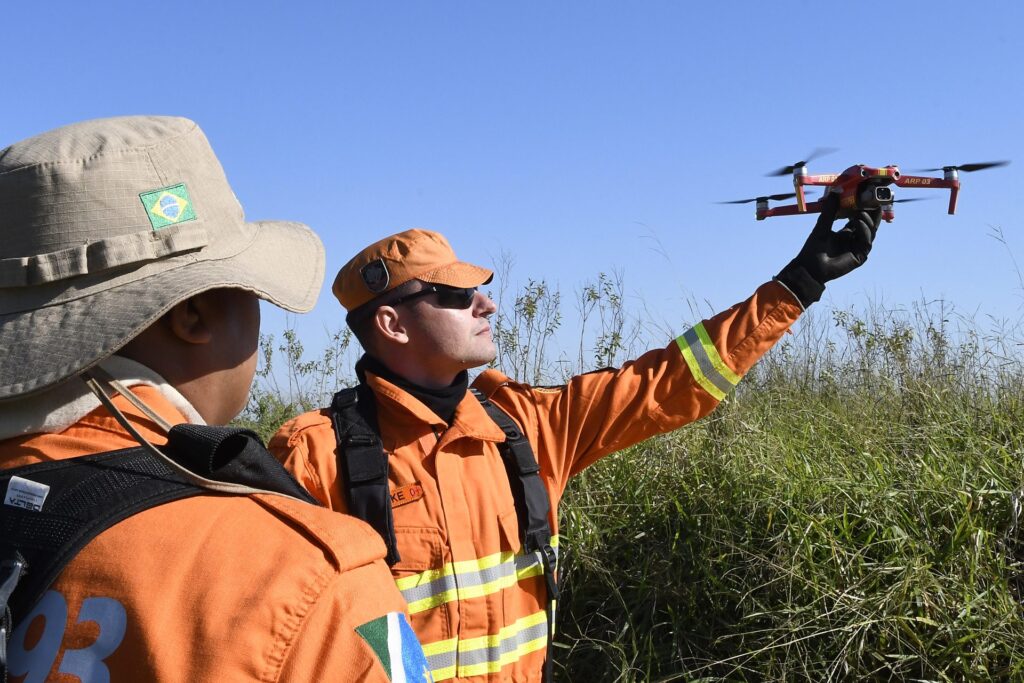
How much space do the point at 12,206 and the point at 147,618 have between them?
0.64 m

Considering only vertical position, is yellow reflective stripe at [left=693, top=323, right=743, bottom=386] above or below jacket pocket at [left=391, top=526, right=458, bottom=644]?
above

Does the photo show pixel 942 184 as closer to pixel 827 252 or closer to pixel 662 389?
pixel 827 252

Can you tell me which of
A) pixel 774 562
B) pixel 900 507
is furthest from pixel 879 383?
pixel 774 562

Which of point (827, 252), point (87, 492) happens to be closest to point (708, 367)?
point (827, 252)

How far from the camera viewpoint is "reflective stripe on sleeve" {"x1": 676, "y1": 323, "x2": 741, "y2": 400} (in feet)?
10.7

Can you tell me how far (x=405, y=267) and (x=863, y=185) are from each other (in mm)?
1776

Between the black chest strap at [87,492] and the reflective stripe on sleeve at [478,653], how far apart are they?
191cm

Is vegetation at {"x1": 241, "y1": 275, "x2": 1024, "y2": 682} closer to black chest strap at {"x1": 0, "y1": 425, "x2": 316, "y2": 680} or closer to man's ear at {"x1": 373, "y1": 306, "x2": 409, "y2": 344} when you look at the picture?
man's ear at {"x1": 373, "y1": 306, "x2": 409, "y2": 344}

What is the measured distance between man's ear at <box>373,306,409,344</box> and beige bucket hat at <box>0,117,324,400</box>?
2.13 meters

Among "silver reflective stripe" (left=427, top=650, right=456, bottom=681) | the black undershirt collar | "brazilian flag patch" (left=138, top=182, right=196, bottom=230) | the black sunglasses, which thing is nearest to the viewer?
"brazilian flag patch" (left=138, top=182, right=196, bottom=230)

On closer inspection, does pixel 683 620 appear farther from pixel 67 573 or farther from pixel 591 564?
pixel 67 573

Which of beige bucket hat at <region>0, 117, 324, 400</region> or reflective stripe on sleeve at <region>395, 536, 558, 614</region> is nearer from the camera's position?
beige bucket hat at <region>0, 117, 324, 400</region>

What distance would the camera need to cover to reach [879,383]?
18.4ft

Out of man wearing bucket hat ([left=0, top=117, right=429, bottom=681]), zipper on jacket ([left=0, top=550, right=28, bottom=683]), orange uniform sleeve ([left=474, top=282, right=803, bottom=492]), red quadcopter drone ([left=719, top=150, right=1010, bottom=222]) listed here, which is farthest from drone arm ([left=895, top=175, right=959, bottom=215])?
zipper on jacket ([left=0, top=550, right=28, bottom=683])
